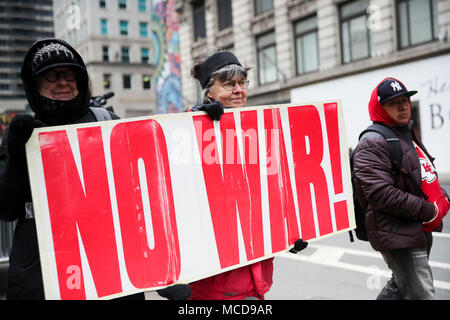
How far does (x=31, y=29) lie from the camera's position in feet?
335

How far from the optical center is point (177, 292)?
5.89 feet

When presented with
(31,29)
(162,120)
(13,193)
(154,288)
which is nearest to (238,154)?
(162,120)

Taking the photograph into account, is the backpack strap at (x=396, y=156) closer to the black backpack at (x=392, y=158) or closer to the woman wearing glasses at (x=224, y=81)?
the black backpack at (x=392, y=158)

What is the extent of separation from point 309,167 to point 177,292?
1117 mm

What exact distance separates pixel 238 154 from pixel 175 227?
53cm

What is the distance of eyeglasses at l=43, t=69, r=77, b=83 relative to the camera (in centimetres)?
186

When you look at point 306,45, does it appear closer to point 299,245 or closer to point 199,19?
point 199,19

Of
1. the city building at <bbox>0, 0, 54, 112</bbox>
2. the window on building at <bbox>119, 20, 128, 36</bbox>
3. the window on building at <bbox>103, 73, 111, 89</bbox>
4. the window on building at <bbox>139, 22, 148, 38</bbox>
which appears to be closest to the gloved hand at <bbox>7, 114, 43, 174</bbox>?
the window on building at <bbox>103, 73, 111, 89</bbox>

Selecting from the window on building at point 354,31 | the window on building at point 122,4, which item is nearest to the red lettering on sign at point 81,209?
the window on building at point 354,31

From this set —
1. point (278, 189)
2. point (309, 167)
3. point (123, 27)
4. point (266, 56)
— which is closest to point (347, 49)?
point (266, 56)

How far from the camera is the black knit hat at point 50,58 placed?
181 cm

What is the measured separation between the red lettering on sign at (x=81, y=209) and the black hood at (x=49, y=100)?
123 mm

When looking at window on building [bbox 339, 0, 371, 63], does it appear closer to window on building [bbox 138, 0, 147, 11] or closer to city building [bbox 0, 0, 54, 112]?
window on building [bbox 138, 0, 147, 11]

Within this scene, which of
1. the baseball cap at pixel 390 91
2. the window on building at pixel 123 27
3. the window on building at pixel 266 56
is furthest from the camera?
the window on building at pixel 123 27
